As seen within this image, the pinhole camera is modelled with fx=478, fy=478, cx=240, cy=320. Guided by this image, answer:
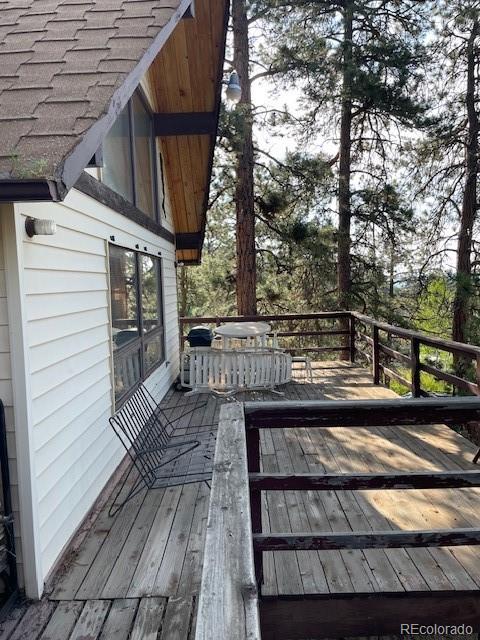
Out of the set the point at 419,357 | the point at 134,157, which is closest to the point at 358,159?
the point at 419,357

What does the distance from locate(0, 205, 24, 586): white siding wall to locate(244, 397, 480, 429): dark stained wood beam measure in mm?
1261

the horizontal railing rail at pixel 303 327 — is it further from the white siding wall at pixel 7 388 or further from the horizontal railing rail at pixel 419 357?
the white siding wall at pixel 7 388

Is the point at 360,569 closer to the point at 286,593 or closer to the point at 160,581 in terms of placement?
the point at 286,593

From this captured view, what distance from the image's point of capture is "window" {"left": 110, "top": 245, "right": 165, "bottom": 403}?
165 inches

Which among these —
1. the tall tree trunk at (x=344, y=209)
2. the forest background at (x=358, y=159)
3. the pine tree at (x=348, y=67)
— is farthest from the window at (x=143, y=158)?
the tall tree trunk at (x=344, y=209)

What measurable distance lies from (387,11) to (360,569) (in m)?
11.7

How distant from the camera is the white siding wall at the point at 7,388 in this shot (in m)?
2.25

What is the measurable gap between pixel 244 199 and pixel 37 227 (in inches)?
319

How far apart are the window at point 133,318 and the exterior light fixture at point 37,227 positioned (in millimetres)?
1578

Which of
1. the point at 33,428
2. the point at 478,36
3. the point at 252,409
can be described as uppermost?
the point at 478,36

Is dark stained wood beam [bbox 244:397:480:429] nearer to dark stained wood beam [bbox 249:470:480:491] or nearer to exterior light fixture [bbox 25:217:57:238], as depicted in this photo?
dark stained wood beam [bbox 249:470:480:491]

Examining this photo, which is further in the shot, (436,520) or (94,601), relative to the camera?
(436,520)

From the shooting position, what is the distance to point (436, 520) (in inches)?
119

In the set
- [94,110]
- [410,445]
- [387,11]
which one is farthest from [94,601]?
[387,11]
